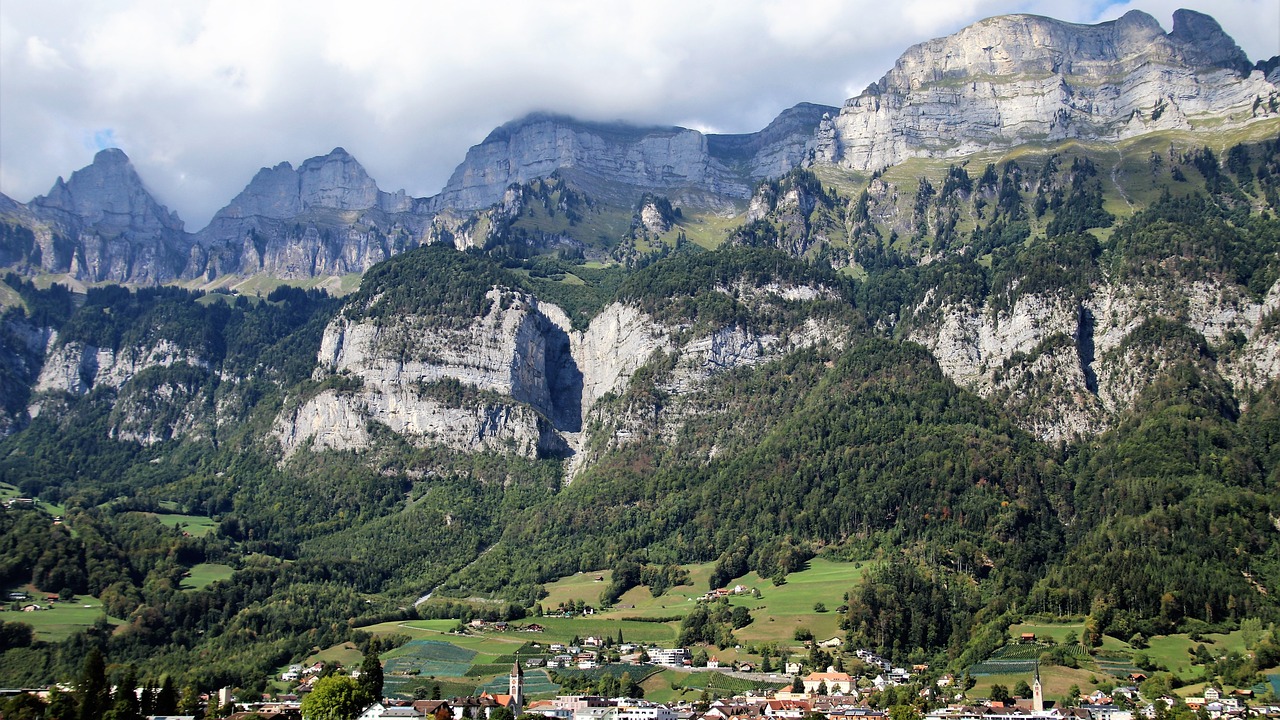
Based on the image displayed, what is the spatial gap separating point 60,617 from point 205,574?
30.4 m

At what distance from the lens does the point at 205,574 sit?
18762 cm

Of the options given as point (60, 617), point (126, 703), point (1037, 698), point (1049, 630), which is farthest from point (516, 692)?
point (60, 617)

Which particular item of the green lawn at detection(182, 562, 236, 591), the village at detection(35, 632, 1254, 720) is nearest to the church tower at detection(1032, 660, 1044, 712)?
the village at detection(35, 632, 1254, 720)

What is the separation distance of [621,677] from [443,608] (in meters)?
50.3

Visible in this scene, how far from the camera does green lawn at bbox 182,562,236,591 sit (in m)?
181

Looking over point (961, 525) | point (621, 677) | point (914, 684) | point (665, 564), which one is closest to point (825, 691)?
point (914, 684)

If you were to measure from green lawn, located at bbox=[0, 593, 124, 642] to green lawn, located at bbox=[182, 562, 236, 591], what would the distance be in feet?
46.0

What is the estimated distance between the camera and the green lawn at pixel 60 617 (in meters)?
152

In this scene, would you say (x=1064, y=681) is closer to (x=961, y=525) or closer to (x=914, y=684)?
(x=914, y=684)

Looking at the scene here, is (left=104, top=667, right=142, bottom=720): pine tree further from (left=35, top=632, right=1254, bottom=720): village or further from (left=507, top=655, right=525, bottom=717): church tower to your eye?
(left=507, top=655, right=525, bottom=717): church tower

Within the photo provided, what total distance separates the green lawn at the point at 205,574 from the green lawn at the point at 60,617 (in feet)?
46.0

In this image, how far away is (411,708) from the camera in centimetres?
11675

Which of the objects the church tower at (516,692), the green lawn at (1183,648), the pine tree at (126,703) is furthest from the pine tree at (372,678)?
the green lawn at (1183,648)

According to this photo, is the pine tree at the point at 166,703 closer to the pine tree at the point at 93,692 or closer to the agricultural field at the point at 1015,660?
the pine tree at the point at 93,692
